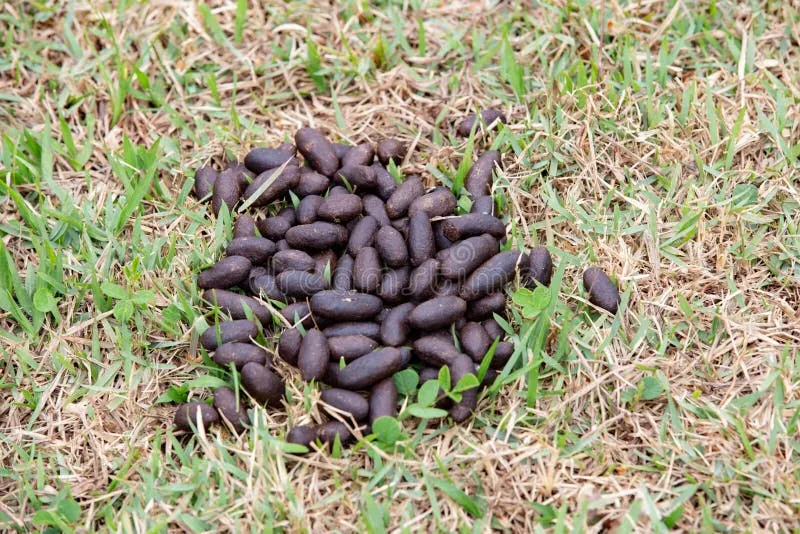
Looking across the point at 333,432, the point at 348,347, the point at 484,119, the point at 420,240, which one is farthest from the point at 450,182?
the point at 333,432

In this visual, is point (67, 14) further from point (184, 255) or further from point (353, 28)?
point (184, 255)

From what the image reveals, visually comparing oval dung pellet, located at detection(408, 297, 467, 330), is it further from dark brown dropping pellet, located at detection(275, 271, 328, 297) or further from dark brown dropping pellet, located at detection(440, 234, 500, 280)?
dark brown dropping pellet, located at detection(275, 271, 328, 297)

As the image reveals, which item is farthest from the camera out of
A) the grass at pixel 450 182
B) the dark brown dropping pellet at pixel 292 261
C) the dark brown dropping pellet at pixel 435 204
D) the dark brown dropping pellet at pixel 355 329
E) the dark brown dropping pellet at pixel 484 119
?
the dark brown dropping pellet at pixel 484 119

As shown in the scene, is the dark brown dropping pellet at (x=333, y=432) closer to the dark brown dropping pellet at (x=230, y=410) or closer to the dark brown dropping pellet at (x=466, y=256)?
the dark brown dropping pellet at (x=230, y=410)

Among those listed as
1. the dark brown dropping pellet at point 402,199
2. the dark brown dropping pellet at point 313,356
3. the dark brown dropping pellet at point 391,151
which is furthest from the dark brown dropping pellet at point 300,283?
the dark brown dropping pellet at point 391,151

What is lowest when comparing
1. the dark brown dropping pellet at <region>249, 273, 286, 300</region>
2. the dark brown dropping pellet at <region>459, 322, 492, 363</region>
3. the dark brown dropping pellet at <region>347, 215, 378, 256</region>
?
the dark brown dropping pellet at <region>459, 322, 492, 363</region>

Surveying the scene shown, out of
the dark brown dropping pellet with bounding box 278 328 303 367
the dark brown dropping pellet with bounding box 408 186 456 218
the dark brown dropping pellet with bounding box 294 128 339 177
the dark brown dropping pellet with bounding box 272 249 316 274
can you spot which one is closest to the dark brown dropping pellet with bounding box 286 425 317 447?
the dark brown dropping pellet with bounding box 278 328 303 367
